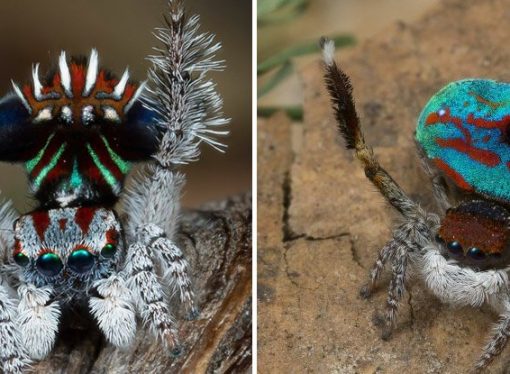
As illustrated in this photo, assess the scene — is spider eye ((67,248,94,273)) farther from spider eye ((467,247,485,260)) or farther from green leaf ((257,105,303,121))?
green leaf ((257,105,303,121))

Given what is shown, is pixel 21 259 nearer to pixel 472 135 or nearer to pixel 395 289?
pixel 395 289

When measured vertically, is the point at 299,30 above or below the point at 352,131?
above

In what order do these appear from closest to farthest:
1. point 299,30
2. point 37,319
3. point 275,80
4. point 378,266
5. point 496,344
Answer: point 37,319 < point 496,344 < point 378,266 < point 275,80 < point 299,30

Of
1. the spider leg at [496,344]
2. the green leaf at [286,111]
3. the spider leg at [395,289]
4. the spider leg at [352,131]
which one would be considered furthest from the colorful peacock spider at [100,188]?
the green leaf at [286,111]

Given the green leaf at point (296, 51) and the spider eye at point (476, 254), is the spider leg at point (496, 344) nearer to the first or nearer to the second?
the spider eye at point (476, 254)

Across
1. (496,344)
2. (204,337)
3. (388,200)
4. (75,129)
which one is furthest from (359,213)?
(75,129)

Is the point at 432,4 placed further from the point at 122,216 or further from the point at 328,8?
the point at 122,216

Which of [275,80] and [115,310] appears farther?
[275,80]

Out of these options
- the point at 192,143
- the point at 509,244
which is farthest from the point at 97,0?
the point at 509,244
